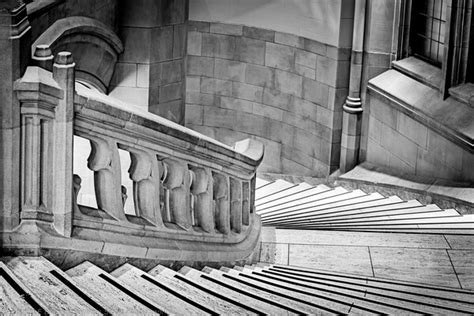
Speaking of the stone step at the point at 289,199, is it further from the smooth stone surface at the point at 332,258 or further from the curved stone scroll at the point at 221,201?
the curved stone scroll at the point at 221,201

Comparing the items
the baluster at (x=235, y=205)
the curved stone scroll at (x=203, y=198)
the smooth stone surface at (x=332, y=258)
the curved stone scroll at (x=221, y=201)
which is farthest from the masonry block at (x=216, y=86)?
the curved stone scroll at (x=203, y=198)

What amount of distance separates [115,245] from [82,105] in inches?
29.4

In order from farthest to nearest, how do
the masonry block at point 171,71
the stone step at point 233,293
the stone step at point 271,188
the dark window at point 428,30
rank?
the masonry block at point 171,71
the dark window at point 428,30
the stone step at point 271,188
the stone step at point 233,293

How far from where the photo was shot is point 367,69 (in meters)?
13.0

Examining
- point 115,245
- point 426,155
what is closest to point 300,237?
point 115,245

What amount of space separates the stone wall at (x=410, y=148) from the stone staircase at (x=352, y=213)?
56.3 inches

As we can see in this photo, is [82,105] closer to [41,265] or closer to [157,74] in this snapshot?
[41,265]

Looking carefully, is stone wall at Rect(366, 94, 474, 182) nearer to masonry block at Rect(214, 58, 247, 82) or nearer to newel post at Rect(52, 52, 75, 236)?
masonry block at Rect(214, 58, 247, 82)

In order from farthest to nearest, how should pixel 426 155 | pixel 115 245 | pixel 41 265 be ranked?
pixel 426 155 < pixel 115 245 < pixel 41 265

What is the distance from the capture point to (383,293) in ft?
19.5

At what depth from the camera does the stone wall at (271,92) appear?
13.4 m

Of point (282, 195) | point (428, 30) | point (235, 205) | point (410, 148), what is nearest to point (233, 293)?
point (235, 205)

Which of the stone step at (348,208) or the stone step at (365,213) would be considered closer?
the stone step at (365,213)

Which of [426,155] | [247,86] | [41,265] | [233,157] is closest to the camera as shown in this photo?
[41,265]
